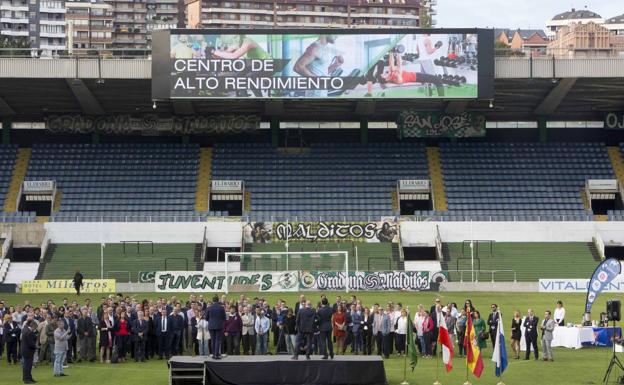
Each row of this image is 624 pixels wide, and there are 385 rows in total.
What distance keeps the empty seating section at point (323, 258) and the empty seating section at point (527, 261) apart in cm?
386

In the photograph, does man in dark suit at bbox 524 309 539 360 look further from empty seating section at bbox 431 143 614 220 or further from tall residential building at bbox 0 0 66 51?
tall residential building at bbox 0 0 66 51

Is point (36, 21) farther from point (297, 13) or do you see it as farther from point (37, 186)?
point (37, 186)

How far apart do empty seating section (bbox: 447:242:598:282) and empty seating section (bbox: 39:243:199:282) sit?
587 inches

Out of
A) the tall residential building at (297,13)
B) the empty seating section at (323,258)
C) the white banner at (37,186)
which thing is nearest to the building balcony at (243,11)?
the tall residential building at (297,13)

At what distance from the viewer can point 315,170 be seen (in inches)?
2808

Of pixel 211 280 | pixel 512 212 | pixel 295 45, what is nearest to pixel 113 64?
pixel 295 45

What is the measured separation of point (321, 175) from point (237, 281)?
16.7 m

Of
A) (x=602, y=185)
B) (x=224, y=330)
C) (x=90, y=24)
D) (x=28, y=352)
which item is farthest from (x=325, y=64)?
(x=90, y=24)

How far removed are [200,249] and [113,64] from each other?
38.4 feet

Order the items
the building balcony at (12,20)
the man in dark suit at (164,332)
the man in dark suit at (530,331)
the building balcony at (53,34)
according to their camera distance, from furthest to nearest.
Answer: the building balcony at (53,34) → the building balcony at (12,20) → the man in dark suit at (164,332) → the man in dark suit at (530,331)

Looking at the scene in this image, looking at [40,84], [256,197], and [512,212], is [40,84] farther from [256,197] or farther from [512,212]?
[512,212]

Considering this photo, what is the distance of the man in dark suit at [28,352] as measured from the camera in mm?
27609

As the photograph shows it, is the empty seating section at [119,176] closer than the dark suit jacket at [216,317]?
No

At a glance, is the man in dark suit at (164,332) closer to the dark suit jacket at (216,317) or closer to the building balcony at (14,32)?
the dark suit jacket at (216,317)
